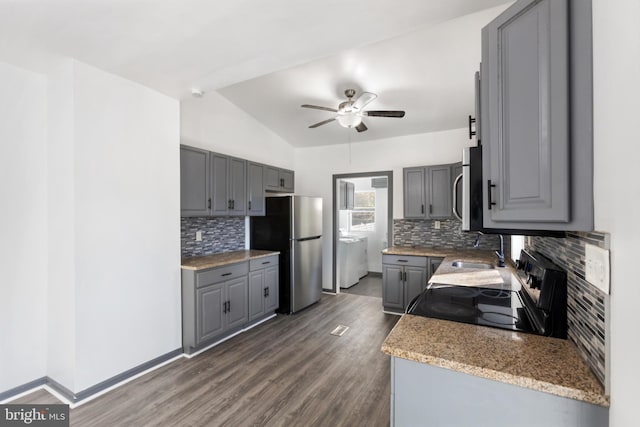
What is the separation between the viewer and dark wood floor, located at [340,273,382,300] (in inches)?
203

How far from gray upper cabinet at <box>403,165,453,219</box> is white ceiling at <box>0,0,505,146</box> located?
1.01 m

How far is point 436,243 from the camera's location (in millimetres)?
4379

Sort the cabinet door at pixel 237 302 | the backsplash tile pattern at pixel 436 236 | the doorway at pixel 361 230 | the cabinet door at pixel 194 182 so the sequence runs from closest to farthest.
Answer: the cabinet door at pixel 194 182, the cabinet door at pixel 237 302, the backsplash tile pattern at pixel 436 236, the doorway at pixel 361 230

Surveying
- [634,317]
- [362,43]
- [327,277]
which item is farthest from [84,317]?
Answer: [327,277]

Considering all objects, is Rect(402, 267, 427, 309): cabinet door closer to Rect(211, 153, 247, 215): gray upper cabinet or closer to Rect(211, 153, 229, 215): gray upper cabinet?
Rect(211, 153, 247, 215): gray upper cabinet

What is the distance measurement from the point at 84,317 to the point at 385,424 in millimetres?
2290

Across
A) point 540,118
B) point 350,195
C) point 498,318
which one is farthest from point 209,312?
point 350,195

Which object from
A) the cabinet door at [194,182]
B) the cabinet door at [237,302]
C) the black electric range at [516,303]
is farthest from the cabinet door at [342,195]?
the black electric range at [516,303]

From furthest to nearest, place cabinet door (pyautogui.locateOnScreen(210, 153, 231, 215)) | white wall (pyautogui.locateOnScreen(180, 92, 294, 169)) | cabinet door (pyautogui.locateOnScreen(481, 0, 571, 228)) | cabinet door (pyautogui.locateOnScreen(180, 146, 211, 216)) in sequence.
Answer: white wall (pyautogui.locateOnScreen(180, 92, 294, 169)), cabinet door (pyautogui.locateOnScreen(210, 153, 231, 215)), cabinet door (pyautogui.locateOnScreen(180, 146, 211, 216)), cabinet door (pyautogui.locateOnScreen(481, 0, 571, 228))

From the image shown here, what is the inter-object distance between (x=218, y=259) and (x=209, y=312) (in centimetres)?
61

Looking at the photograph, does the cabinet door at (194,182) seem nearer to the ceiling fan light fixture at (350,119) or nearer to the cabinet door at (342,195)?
the ceiling fan light fixture at (350,119)

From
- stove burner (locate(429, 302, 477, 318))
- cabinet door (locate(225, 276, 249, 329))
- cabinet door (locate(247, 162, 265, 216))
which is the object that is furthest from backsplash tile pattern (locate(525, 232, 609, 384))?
cabinet door (locate(247, 162, 265, 216))

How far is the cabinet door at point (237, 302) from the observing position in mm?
3297

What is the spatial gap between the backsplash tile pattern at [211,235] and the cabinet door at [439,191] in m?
2.68
